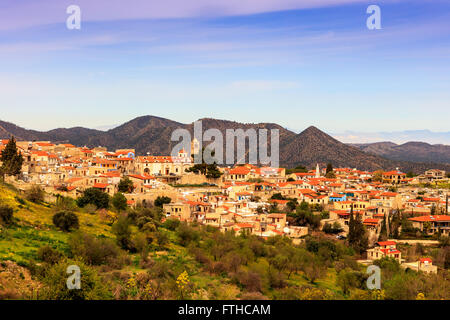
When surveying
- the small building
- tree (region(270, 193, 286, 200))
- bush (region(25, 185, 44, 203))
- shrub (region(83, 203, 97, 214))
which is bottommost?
the small building

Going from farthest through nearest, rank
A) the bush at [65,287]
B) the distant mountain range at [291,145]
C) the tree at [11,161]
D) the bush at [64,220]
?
1. the distant mountain range at [291,145]
2. the tree at [11,161]
3. the bush at [64,220]
4. the bush at [65,287]

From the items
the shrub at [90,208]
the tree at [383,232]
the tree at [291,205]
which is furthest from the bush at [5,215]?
the tree at [383,232]

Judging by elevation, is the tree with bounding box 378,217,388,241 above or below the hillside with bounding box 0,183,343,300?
below

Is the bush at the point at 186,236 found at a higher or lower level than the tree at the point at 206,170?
lower

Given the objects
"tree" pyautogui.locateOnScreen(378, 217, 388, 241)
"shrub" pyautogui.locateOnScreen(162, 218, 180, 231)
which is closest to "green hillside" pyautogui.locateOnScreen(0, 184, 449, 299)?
"shrub" pyautogui.locateOnScreen(162, 218, 180, 231)

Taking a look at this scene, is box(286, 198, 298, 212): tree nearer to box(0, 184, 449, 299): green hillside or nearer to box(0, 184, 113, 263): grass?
box(0, 184, 449, 299): green hillside

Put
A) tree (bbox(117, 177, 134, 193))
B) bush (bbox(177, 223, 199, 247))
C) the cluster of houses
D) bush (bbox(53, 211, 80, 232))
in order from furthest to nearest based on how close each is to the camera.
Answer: tree (bbox(117, 177, 134, 193)), the cluster of houses, bush (bbox(177, 223, 199, 247)), bush (bbox(53, 211, 80, 232))

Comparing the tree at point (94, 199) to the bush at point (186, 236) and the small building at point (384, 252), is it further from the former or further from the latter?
the small building at point (384, 252)

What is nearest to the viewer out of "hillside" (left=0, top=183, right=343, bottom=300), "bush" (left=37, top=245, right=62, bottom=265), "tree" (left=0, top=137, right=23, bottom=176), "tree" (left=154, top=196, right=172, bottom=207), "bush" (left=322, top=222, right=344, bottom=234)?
"hillside" (left=0, top=183, right=343, bottom=300)
